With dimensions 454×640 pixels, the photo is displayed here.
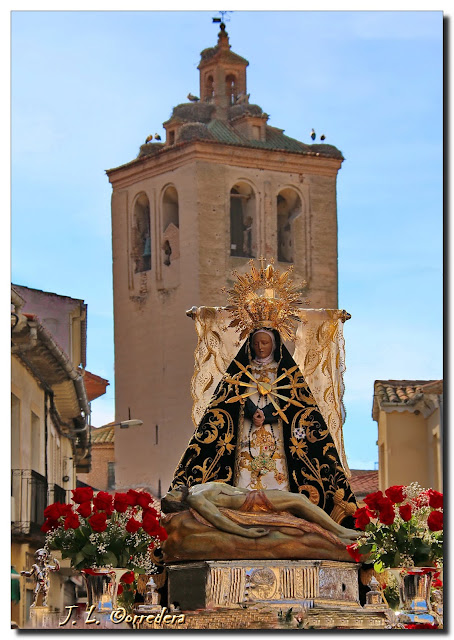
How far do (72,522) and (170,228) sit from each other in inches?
1386

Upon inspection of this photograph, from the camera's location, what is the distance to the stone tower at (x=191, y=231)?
47.0m

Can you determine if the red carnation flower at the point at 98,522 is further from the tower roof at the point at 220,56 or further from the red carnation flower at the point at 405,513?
the tower roof at the point at 220,56

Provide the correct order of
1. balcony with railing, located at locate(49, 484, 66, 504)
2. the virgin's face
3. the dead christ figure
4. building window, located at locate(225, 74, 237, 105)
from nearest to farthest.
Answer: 1. the dead christ figure
2. the virgin's face
3. balcony with railing, located at locate(49, 484, 66, 504)
4. building window, located at locate(225, 74, 237, 105)

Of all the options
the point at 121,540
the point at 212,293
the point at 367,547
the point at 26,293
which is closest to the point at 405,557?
the point at 367,547

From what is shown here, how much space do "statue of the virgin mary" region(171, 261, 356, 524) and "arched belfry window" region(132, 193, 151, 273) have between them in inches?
1283

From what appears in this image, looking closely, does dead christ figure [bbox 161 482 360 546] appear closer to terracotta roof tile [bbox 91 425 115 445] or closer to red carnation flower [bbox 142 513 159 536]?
red carnation flower [bbox 142 513 159 536]

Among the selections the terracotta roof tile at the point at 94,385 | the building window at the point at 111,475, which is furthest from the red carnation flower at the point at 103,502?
the building window at the point at 111,475

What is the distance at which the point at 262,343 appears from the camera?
50.0 feet

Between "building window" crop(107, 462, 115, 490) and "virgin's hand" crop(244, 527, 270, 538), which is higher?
"virgin's hand" crop(244, 527, 270, 538)

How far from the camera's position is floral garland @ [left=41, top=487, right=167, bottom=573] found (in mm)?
13234

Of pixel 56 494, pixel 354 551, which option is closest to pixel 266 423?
pixel 354 551

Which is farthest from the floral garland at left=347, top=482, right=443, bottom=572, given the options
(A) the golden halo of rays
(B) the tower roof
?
(B) the tower roof

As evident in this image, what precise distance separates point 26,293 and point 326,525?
11.3 metres

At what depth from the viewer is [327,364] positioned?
16.1 m
